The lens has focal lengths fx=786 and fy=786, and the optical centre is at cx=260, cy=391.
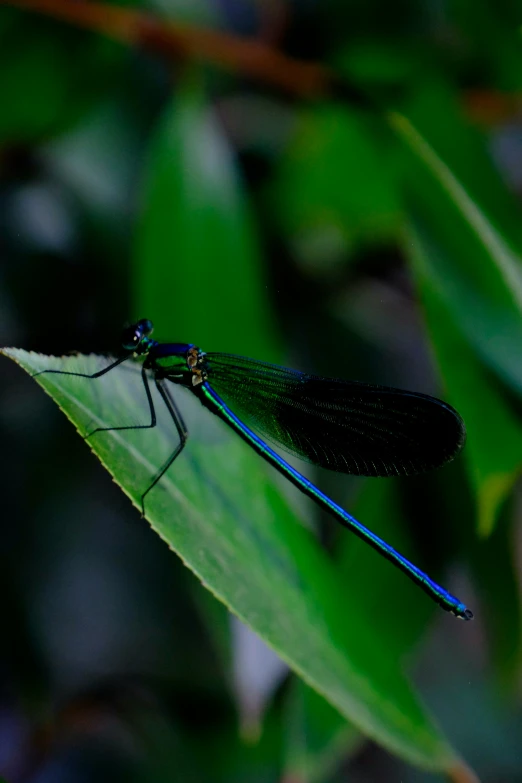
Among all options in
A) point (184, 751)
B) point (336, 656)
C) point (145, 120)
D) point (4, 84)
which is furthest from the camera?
point (184, 751)

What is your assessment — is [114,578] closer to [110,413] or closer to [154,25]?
[110,413]

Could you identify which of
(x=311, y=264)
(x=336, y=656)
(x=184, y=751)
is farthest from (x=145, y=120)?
(x=184, y=751)

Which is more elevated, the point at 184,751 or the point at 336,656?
the point at 336,656

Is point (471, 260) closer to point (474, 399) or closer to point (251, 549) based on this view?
point (474, 399)

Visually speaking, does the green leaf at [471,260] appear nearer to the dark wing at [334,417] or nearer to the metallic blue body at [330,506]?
the dark wing at [334,417]

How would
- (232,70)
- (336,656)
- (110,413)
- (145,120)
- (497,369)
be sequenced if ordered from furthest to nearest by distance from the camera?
(145,120) < (232,70) < (497,369) < (336,656) < (110,413)

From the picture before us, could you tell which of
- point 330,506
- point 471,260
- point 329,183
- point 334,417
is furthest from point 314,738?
point 329,183
